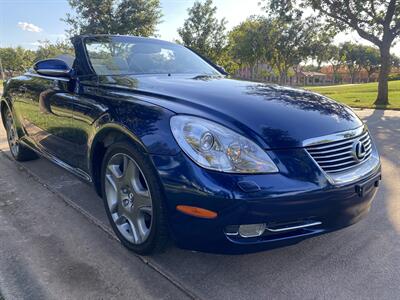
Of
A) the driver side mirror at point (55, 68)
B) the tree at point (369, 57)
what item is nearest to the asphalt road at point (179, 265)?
the driver side mirror at point (55, 68)

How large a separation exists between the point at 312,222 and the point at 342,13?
42.9 ft

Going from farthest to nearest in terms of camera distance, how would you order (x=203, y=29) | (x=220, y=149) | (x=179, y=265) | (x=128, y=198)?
(x=203, y=29) → (x=128, y=198) → (x=179, y=265) → (x=220, y=149)

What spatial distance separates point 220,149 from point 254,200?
0.33m

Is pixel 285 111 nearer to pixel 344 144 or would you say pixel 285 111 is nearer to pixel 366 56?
pixel 344 144

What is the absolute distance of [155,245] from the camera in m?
2.22

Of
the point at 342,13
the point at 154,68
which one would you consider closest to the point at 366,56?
the point at 342,13

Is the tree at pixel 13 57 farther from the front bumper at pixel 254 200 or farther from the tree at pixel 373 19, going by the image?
the front bumper at pixel 254 200

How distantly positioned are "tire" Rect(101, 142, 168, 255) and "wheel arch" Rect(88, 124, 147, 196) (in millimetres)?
46

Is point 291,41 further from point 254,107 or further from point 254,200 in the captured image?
point 254,200

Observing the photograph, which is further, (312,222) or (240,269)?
(240,269)

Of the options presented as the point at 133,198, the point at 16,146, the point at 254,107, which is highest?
the point at 254,107

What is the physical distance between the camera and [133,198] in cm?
237

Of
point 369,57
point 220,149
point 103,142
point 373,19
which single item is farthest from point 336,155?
point 369,57

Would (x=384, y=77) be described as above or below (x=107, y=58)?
below
